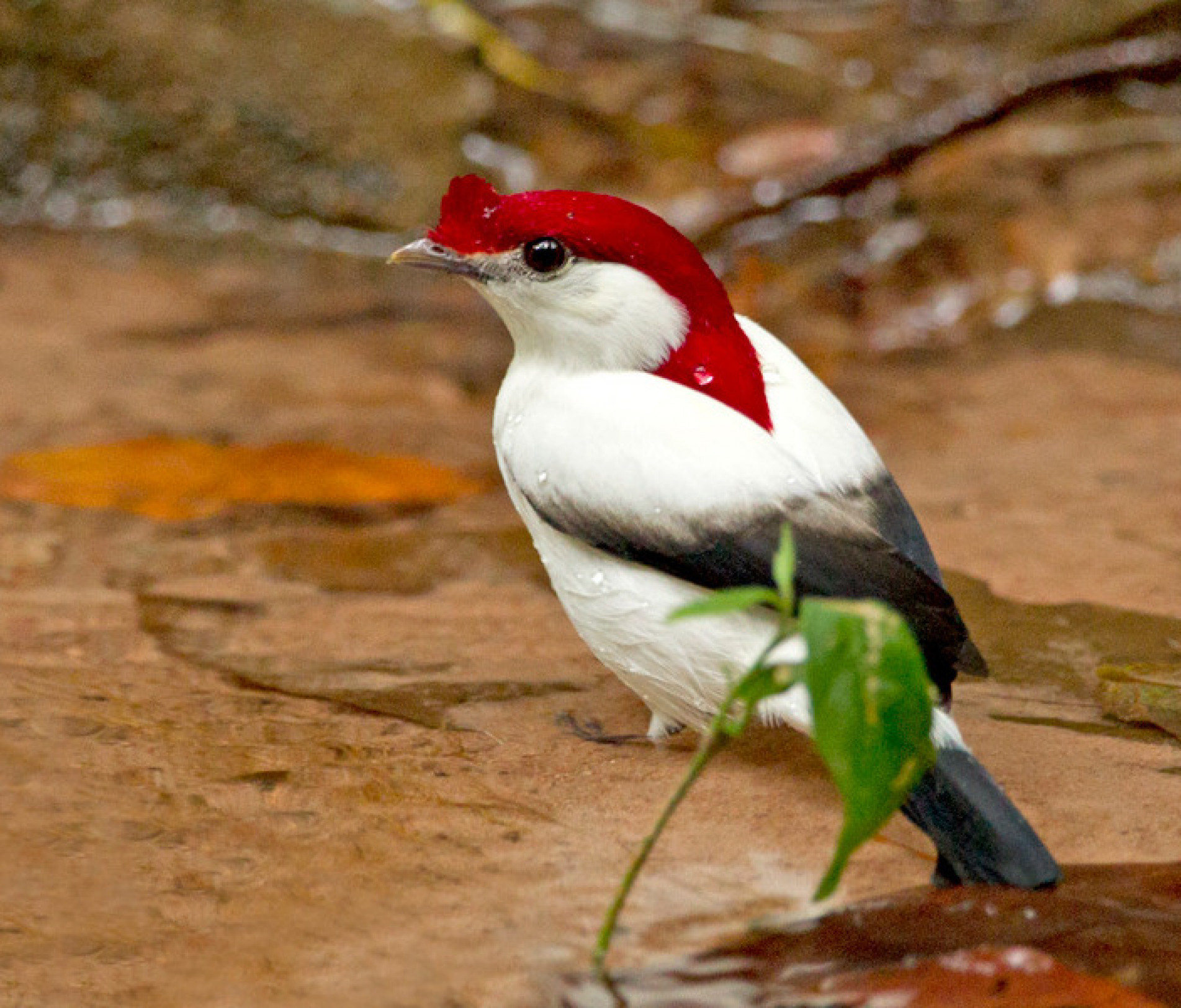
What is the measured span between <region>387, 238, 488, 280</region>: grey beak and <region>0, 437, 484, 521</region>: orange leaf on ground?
1.23 meters

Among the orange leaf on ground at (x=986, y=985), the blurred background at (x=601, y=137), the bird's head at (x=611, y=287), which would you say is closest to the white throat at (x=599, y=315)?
the bird's head at (x=611, y=287)

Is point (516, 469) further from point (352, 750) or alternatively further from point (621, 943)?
point (621, 943)

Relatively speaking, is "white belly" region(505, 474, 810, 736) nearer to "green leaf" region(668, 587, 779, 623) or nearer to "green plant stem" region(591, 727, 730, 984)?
"green plant stem" region(591, 727, 730, 984)

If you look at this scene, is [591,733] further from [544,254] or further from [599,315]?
[544,254]

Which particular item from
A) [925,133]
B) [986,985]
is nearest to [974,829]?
[986,985]

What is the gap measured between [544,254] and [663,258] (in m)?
0.22

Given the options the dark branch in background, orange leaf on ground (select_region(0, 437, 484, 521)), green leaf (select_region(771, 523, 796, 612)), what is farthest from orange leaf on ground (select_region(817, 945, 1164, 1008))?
the dark branch in background

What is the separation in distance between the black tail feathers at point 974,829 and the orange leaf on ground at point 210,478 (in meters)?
2.04

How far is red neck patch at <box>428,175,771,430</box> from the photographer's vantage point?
2.50 meters

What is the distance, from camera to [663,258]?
251 centimetres

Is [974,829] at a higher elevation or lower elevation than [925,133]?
lower

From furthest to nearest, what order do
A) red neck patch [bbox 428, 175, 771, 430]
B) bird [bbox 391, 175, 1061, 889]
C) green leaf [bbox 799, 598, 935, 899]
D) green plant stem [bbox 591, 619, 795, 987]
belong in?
red neck patch [bbox 428, 175, 771, 430] → bird [bbox 391, 175, 1061, 889] → green plant stem [bbox 591, 619, 795, 987] → green leaf [bbox 799, 598, 935, 899]

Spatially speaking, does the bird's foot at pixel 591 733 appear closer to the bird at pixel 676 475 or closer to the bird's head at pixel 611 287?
the bird at pixel 676 475

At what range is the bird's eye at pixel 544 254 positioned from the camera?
8.34 ft
